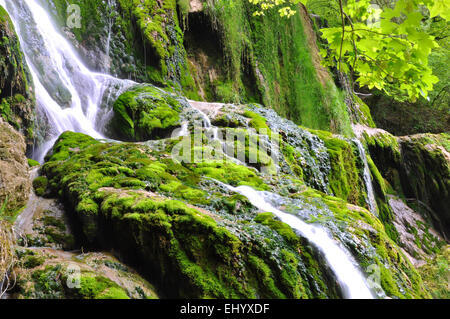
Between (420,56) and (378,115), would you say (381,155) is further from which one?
(420,56)

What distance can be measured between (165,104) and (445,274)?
758cm

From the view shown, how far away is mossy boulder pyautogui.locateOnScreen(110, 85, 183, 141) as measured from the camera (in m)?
6.82

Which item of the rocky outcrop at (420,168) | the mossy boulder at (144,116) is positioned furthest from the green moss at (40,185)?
the rocky outcrop at (420,168)

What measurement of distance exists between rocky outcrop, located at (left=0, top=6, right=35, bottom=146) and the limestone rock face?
6.22 ft

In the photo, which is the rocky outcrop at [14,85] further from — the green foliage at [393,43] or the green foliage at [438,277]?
the green foliage at [438,277]

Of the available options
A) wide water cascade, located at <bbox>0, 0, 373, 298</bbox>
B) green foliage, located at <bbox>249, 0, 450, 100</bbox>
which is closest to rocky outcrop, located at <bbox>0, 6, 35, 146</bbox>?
wide water cascade, located at <bbox>0, 0, 373, 298</bbox>

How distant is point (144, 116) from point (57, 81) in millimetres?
2767

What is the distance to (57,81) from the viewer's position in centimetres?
779

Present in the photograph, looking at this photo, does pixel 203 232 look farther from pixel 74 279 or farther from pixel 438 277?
pixel 438 277

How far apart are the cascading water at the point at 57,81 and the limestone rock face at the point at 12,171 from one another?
239cm

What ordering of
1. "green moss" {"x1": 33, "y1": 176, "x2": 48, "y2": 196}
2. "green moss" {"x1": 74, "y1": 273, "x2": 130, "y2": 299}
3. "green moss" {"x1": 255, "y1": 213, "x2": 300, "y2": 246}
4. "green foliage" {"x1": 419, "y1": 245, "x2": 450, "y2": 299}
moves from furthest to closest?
"green foliage" {"x1": 419, "y1": 245, "x2": 450, "y2": 299} < "green moss" {"x1": 33, "y1": 176, "x2": 48, "y2": 196} < "green moss" {"x1": 255, "y1": 213, "x2": 300, "y2": 246} < "green moss" {"x1": 74, "y1": 273, "x2": 130, "y2": 299}

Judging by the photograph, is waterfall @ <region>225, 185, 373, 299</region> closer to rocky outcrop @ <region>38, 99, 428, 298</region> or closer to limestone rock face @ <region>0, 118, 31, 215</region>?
rocky outcrop @ <region>38, 99, 428, 298</region>

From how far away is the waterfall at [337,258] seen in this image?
309 cm

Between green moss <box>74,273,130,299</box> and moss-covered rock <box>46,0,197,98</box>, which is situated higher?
moss-covered rock <box>46,0,197,98</box>
